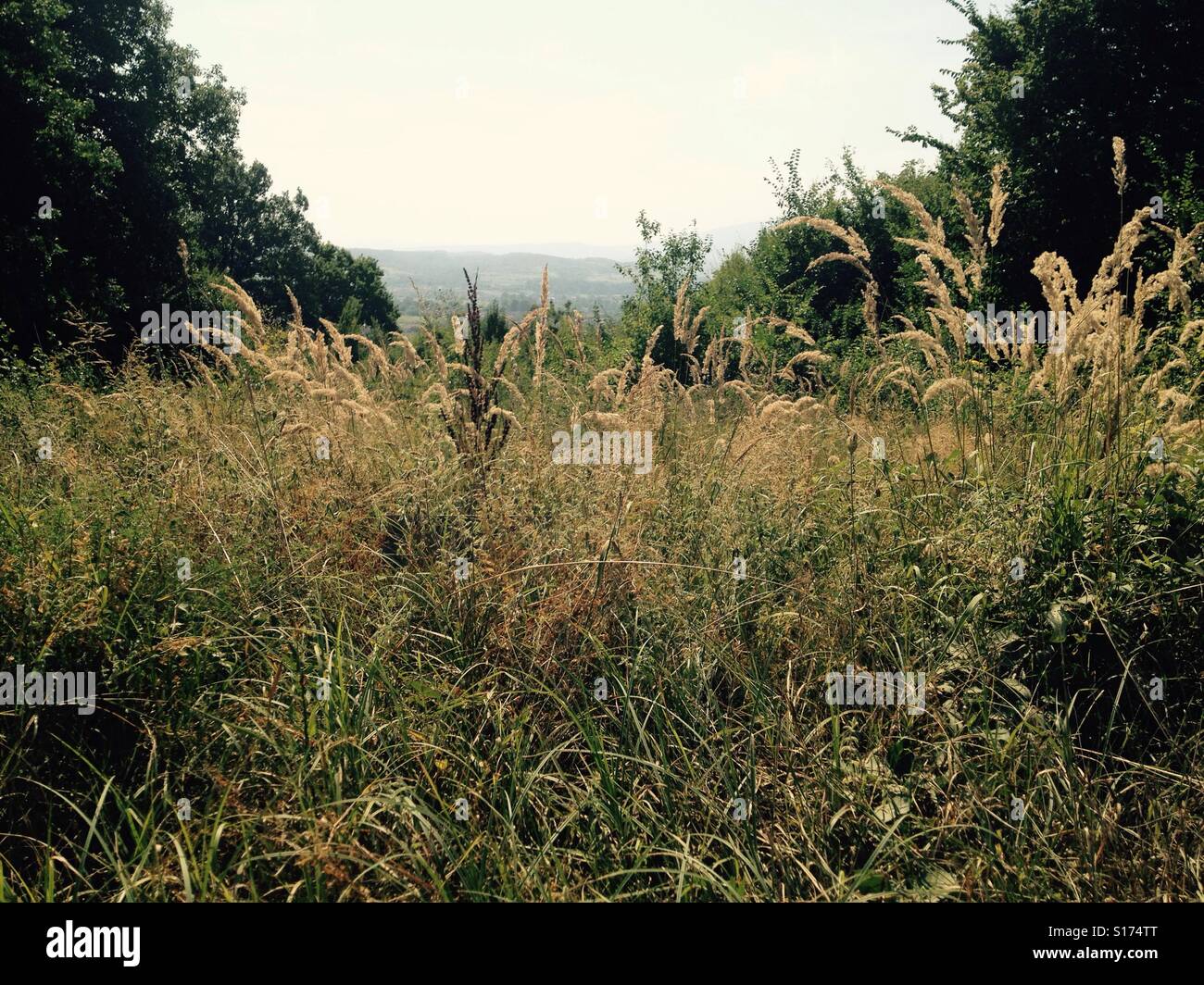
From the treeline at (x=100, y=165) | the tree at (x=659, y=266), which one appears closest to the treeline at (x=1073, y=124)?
the tree at (x=659, y=266)

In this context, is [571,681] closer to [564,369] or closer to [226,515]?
[226,515]

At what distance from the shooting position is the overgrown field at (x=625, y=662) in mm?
1645

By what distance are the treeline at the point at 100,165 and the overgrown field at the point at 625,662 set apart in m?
8.10

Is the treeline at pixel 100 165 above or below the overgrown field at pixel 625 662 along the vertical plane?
above

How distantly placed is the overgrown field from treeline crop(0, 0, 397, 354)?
26.6 ft

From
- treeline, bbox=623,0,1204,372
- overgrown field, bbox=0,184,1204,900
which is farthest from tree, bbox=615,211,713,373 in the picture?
overgrown field, bbox=0,184,1204,900

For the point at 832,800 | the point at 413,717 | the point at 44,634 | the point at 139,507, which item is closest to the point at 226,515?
the point at 139,507

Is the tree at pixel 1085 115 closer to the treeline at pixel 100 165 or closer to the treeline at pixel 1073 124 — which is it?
the treeline at pixel 1073 124

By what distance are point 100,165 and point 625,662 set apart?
17346 mm

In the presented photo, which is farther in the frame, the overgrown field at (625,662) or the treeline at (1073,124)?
the treeline at (1073,124)

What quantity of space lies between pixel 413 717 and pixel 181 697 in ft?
2.11

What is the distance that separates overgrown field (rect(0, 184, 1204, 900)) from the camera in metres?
1.64
